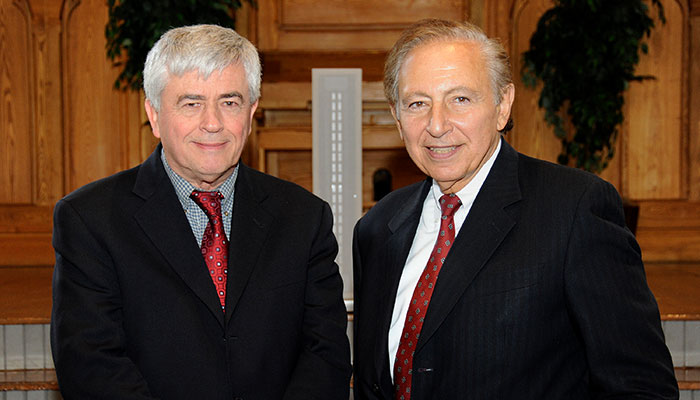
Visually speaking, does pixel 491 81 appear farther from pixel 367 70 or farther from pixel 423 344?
pixel 367 70

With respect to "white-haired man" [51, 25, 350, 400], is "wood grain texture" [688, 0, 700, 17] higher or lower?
higher

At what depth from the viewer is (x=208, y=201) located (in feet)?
5.47

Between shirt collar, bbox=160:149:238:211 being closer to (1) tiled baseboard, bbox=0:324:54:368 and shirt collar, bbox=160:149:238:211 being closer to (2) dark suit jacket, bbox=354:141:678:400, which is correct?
(2) dark suit jacket, bbox=354:141:678:400

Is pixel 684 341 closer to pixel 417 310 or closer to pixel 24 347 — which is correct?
pixel 417 310

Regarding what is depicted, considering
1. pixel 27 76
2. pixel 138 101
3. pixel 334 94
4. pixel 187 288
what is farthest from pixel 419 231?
pixel 27 76

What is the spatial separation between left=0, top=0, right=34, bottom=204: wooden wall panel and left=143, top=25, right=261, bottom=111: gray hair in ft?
11.6

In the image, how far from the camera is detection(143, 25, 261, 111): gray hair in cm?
153

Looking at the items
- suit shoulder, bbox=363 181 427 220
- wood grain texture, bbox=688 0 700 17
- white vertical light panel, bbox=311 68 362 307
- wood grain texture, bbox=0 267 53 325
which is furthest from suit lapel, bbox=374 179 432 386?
wood grain texture, bbox=688 0 700 17

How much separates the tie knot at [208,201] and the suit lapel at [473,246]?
0.55 metres

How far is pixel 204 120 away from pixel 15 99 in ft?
12.2

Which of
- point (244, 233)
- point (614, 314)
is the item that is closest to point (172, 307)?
point (244, 233)

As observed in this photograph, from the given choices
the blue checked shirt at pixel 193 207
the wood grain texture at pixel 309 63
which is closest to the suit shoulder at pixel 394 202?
the blue checked shirt at pixel 193 207

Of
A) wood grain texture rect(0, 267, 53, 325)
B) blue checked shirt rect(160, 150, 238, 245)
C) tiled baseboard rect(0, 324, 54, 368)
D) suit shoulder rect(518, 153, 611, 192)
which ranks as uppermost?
suit shoulder rect(518, 153, 611, 192)

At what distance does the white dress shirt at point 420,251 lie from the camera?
1.63 m
